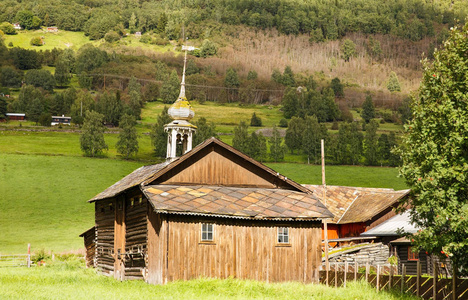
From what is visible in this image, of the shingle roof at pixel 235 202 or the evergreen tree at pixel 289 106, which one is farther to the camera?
the evergreen tree at pixel 289 106

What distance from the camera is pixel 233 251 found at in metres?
27.5

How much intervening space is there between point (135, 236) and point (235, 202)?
574 cm

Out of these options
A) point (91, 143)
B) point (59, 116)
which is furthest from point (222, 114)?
point (91, 143)

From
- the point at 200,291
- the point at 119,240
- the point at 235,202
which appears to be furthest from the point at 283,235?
the point at 119,240

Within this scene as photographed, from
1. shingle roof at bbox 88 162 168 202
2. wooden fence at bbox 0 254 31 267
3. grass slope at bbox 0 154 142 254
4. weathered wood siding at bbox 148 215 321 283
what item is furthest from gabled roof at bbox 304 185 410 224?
grass slope at bbox 0 154 142 254

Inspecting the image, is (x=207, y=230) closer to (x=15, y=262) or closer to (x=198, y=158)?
(x=198, y=158)

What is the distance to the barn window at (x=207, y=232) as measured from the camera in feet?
88.9

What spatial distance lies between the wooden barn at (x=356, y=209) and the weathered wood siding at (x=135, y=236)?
55.7 ft

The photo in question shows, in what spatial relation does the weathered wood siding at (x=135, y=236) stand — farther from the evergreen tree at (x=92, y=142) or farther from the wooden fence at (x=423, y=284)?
the evergreen tree at (x=92, y=142)

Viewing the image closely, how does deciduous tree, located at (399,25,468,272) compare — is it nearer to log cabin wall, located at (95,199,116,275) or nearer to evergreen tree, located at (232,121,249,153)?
log cabin wall, located at (95,199,116,275)

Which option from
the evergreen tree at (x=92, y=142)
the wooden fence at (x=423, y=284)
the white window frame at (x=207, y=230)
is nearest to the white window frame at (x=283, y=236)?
the white window frame at (x=207, y=230)

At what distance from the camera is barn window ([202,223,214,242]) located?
27.1 m

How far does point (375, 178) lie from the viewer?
3984 inches

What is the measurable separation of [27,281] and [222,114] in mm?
155579
